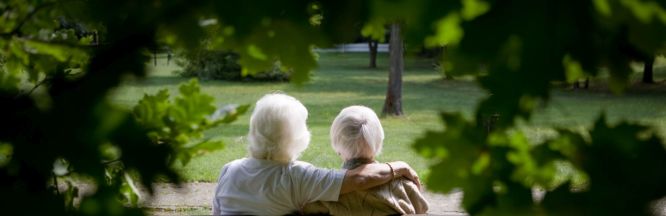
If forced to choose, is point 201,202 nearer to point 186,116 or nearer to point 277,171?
point 277,171

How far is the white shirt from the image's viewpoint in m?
2.61

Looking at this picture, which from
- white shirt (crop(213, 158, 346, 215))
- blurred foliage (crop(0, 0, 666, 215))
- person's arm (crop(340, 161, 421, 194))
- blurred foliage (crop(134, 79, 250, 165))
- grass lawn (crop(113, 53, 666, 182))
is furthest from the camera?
grass lawn (crop(113, 53, 666, 182))

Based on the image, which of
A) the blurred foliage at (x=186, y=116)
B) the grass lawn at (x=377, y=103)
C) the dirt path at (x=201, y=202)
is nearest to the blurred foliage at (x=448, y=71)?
the blurred foliage at (x=186, y=116)

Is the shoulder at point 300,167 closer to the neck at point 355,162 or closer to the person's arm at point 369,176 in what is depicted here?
the person's arm at point 369,176

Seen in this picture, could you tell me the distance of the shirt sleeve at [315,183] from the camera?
2.66 metres

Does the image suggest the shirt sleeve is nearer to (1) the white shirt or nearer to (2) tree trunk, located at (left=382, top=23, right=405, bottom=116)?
(1) the white shirt

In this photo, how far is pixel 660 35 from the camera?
0.59 m

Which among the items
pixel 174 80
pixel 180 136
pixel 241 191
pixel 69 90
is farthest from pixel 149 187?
pixel 174 80

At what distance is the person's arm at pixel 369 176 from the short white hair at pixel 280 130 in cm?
20

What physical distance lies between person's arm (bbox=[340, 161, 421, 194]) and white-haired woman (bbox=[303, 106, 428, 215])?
0.03 metres

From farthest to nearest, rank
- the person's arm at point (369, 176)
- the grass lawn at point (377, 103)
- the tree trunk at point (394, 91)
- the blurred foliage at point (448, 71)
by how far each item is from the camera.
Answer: the tree trunk at point (394, 91) → the grass lawn at point (377, 103) → the person's arm at point (369, 176) → the blurred foliage at point (448, 71)

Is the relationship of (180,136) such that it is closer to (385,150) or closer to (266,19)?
(266,19)

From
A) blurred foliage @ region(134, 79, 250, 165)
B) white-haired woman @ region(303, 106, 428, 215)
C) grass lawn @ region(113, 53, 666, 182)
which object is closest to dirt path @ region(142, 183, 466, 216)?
grass lawn @ region(113, 53, 666, 182)

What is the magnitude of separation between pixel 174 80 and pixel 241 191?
12.0m
